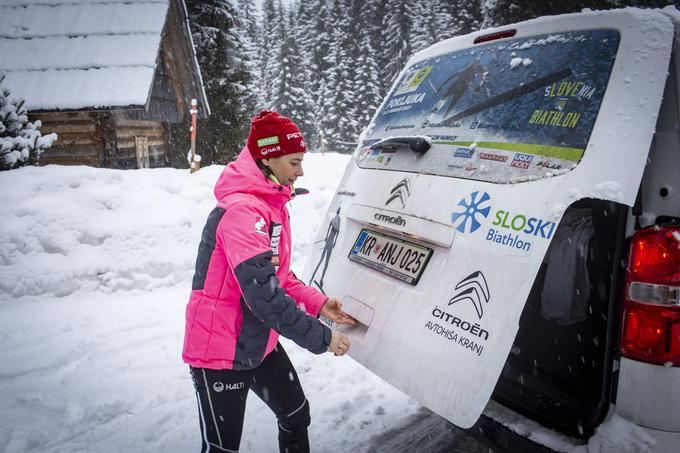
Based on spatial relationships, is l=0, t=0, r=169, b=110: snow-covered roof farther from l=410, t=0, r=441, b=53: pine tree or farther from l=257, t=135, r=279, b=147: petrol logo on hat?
l=410, t=0, r=441, b=53: pine tree

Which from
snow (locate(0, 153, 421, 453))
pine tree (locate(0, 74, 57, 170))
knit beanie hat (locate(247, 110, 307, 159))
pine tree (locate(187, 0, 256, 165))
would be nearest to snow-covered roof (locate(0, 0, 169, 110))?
pine tree (locate(0, 74, 57, 170))

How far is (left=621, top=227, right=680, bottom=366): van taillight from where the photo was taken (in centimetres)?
157

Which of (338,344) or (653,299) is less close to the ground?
(653,299)

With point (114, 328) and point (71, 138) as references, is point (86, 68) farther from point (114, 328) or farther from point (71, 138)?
point (114, 328)

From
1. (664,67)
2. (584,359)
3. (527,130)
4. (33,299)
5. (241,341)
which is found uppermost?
(664,67)

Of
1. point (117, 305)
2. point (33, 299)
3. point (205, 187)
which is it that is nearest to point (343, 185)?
point (117, 305)

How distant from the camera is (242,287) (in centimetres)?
178

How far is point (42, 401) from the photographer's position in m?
3.00

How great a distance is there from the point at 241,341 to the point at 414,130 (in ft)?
5.19

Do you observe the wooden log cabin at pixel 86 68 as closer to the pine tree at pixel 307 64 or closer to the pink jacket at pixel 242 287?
the pink jacket at pixel 242 287

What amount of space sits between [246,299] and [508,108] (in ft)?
5.31

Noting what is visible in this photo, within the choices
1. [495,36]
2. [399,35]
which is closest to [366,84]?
[399,35]

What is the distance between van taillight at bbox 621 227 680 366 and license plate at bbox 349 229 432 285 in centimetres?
86

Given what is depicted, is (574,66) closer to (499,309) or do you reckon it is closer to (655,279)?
(655,279)
